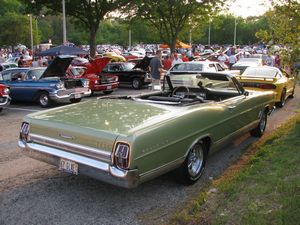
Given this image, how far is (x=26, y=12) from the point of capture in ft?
73.9

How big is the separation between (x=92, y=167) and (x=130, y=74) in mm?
→ 13827

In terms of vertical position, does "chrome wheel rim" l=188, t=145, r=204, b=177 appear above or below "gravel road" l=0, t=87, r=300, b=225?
above

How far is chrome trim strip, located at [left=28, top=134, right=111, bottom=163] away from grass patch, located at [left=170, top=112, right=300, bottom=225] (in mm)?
991

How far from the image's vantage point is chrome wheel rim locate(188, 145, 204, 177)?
15.8 ft

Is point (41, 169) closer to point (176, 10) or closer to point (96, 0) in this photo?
point (96, 0)

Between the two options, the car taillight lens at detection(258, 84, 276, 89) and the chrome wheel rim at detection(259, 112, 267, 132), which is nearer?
the chrome wheel rim at detection(259, 112, 267, 132)

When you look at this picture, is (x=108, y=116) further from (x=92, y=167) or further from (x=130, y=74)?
(x=130, y=74)

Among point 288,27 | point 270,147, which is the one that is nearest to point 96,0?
point 288,27

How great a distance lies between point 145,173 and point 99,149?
1.80 feet

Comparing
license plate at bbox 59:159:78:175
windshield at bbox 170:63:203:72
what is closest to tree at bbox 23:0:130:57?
windshield at bbox 170:63:203:72

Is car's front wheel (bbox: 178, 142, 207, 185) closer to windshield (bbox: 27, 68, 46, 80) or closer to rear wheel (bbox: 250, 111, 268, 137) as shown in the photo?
rear wheel (bbox: 250, 111, 268, 137)

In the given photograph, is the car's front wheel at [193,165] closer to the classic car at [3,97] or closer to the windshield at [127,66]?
the classic car at [3,97]

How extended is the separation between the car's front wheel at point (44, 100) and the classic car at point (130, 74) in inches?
223

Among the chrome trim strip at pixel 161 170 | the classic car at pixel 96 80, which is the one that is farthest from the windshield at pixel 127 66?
the chrome trim strip at pixel 161 170
